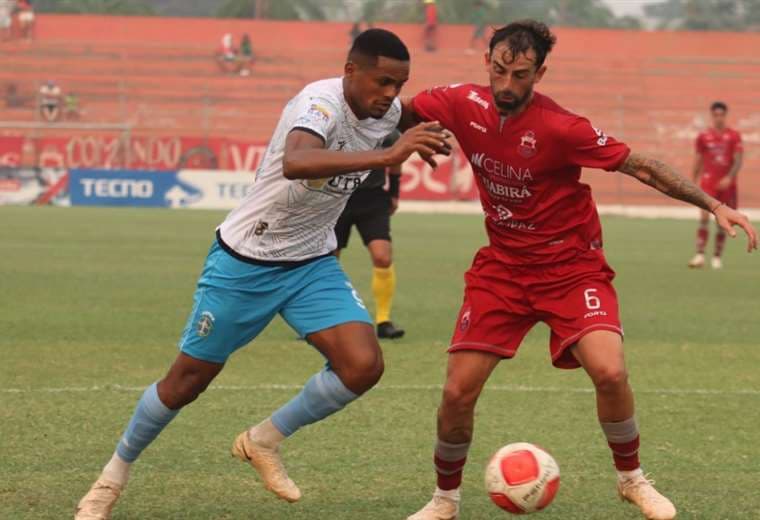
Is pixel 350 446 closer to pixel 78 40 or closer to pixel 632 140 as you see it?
pixel 632 140

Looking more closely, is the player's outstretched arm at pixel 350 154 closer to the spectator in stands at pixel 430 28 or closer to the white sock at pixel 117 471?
the white sock at pixel 117 471

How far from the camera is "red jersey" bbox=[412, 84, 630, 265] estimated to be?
544 cm

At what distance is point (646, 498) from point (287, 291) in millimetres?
1677

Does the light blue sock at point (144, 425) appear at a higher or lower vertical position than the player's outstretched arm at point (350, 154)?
lower

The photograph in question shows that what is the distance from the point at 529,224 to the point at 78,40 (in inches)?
1636

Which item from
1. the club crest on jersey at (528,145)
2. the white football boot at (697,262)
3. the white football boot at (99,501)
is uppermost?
the club crest on jersey at (528,145)

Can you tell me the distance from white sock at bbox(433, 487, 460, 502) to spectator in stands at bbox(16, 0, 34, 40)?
41057mm

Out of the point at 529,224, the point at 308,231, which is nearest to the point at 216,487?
the point at 308,231

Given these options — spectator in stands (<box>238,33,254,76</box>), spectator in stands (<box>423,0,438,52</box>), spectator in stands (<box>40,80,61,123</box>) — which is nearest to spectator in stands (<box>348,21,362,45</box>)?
spectator in stands (<box>423,0,438,52</box>)

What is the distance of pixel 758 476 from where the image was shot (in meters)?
6.35

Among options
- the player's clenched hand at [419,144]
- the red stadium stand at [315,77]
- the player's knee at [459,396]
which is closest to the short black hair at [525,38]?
the player's clenched hand at [419,144]

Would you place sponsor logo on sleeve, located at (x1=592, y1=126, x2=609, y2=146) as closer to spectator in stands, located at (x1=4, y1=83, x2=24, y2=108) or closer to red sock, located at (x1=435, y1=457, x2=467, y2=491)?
red sock, located at (x1=435, y1=457, x2=467, y2=491)

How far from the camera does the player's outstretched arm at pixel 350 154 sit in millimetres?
4863

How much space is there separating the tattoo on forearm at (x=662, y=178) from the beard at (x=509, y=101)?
1.58 ft
